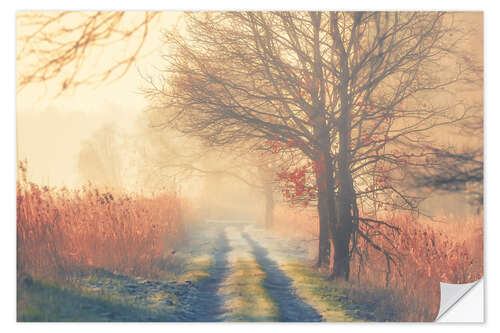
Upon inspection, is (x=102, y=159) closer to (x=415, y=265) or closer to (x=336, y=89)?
(x=336, y=89)

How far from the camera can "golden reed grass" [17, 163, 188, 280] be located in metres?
5.06

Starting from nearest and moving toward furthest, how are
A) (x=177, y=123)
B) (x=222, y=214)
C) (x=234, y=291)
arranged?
(x=234, y=291), (x=177, y=123), (x=222, y=214)

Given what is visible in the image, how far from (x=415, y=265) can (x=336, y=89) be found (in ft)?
7.67

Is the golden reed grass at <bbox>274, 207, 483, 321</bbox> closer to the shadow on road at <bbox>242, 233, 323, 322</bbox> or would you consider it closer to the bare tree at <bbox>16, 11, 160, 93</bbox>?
the shadow on road at <bbox>242, 233, 323, 322</bbox>

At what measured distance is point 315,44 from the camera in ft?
17.7

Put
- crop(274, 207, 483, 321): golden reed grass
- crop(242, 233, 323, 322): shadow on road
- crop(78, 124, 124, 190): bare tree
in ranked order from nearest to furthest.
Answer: crop(242, 233, 323, 322): shadow on road < crop(274, 207, 483, 321): golden reed grass < crop(78, 124, 124, 190): bare tree

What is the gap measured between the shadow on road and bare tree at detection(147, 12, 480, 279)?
1.87 feet


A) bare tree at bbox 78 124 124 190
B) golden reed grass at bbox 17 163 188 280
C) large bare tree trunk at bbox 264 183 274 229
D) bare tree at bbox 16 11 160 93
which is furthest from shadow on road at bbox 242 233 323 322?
bare tree at bbox 16 11 160 93

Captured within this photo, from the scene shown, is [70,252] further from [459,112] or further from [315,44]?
[459,112]

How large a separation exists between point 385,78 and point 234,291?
3182mm

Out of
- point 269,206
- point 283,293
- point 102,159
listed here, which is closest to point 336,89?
point 269,206

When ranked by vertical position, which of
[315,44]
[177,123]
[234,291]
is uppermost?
[315,44]

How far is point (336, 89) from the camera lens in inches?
211

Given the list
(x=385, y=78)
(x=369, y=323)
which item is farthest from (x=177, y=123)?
(x=369, y=323)
